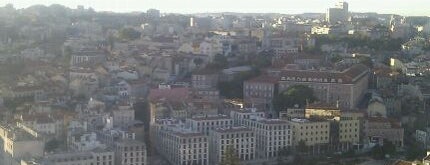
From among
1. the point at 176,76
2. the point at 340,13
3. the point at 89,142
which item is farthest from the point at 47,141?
the point at 340,13

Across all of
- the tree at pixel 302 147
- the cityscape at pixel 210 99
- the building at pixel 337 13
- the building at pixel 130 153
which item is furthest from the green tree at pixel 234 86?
the building at pixel 337 13

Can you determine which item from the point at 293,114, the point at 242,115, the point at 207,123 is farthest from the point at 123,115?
the point at 293,114

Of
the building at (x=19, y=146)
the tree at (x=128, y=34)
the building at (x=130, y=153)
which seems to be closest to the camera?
the building at (x=19, y=146)

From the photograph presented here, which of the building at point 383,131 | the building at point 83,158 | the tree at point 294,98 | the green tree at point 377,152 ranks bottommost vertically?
the green tree at point 377,152

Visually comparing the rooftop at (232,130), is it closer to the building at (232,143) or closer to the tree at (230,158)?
the building at (232,143)

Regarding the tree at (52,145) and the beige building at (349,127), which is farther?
the beige building at (349,127)

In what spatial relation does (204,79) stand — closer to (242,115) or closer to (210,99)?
(210,99)

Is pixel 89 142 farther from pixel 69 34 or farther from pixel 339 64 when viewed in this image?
pixel 69 34
